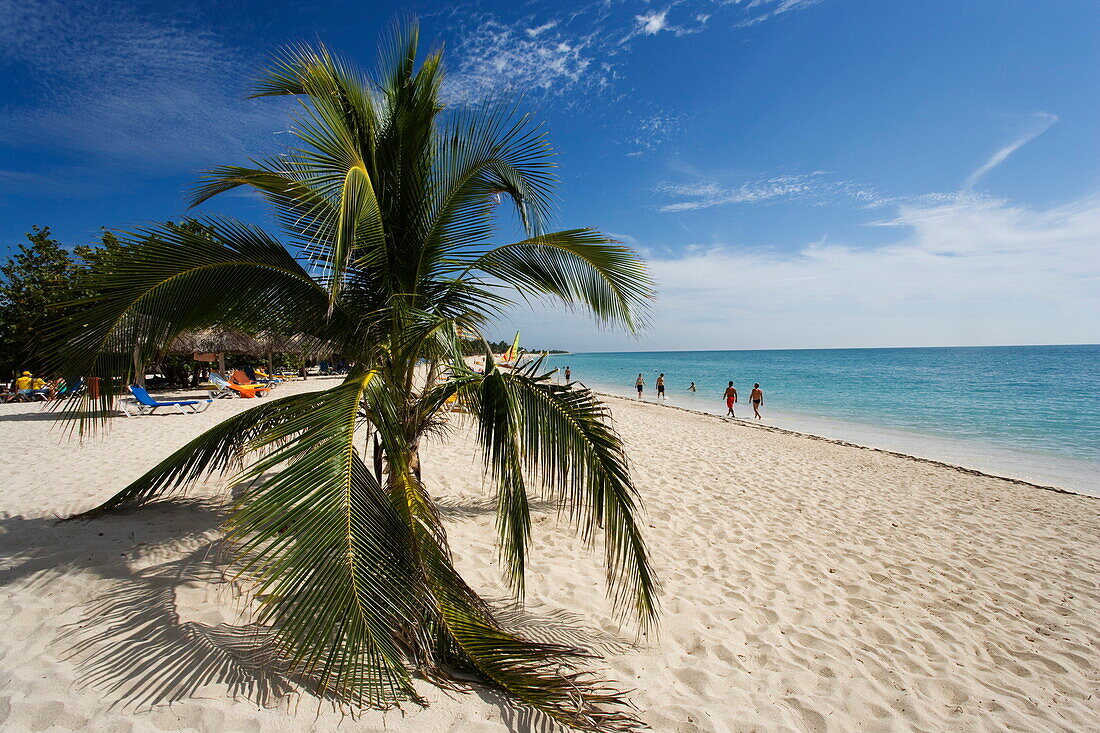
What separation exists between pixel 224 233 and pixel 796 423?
18.1 meters

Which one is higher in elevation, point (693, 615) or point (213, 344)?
point (213, 344)

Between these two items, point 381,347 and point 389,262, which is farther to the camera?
point 389,262

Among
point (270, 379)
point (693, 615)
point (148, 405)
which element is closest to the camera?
point (693, 615)

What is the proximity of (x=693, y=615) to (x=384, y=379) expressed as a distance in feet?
9.41

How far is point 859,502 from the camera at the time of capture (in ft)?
22.5

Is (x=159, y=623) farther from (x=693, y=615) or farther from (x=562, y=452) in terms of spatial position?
(x=693, y=615)

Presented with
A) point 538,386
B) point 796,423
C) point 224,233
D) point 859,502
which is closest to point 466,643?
point 538,386

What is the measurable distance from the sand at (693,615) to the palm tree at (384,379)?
0.32 meters

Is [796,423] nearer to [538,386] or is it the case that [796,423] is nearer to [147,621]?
[538,386]

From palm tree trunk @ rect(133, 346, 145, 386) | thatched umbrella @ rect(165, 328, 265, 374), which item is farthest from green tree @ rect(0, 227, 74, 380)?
palm tree trunk @ rect(133, 346, 145, 386)

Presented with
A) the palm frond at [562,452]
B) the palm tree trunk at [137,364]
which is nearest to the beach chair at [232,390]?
the palm tree trunk at [137,364]

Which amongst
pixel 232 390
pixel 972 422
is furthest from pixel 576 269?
pixel 972 422

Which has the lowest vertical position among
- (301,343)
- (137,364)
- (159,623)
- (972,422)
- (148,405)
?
(972,422)

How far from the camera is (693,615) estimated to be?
372cm
